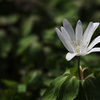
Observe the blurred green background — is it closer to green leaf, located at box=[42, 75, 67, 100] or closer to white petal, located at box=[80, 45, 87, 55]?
green leaf, located at box=[42, 75, 67, 100]

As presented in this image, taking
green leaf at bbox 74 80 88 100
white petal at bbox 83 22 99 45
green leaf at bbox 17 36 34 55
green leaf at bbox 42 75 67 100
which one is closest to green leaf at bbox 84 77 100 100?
green leaf at bbox 74 80 88 100

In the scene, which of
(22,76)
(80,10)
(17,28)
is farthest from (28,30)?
(80,10)

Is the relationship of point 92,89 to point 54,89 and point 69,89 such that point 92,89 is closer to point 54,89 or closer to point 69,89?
point 69,89

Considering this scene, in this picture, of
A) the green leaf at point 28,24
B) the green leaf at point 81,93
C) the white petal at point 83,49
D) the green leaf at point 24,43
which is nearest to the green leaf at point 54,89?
the green leaf at point 81,93

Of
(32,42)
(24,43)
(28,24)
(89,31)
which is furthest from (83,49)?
(28,24)

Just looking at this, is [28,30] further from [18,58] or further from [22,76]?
[22,76]

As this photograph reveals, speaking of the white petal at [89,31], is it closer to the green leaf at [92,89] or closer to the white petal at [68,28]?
the white petal at [68,28]

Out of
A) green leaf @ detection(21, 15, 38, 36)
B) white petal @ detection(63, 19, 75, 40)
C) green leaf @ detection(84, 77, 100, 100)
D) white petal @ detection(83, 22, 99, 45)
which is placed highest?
green leaf @ detection(21, 15, 38, 36)
